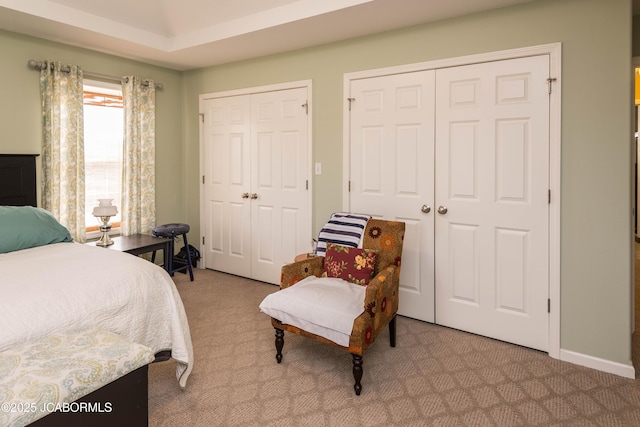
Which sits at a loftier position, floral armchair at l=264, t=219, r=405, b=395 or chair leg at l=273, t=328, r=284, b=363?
floral armchair at l=264, t=219, r=405, b=395

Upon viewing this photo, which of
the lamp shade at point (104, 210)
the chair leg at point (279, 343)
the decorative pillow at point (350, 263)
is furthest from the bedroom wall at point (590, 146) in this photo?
the lamp shade at point (104, 210)

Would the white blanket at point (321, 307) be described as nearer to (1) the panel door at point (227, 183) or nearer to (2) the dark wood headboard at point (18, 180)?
(1) the panel door at point (227, 183)

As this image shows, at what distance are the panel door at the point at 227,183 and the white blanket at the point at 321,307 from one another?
199cm

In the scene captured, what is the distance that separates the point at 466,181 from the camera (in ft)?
9.85

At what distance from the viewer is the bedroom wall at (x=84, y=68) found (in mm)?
3332

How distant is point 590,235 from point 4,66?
455cm

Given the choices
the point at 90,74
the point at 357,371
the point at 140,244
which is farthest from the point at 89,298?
the point at 90,74

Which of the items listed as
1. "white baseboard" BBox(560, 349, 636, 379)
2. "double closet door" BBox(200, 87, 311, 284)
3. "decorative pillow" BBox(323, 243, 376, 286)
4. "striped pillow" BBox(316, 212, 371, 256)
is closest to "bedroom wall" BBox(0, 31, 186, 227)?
"double closet door" BBox(200, 87, 311, 284)

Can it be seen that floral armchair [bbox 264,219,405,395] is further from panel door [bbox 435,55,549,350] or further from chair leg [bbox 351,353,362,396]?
panel door [bbox 435,55,549,350]

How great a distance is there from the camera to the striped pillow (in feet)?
9.59

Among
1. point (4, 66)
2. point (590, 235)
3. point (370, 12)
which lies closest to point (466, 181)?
point (590, 235)

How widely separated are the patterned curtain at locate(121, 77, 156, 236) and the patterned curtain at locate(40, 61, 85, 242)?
1.51 feet

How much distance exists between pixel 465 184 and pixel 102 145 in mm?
3505

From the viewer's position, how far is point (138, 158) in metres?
4.26
